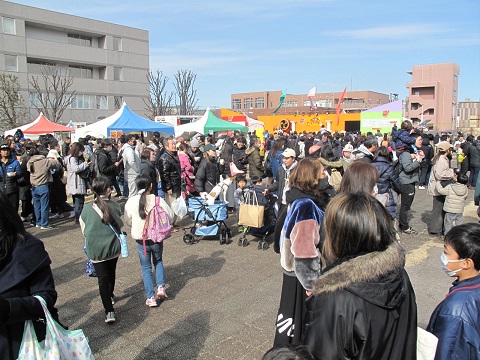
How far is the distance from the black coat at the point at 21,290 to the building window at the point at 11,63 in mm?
48988

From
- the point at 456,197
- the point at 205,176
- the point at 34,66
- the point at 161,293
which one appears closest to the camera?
the point at 161,293

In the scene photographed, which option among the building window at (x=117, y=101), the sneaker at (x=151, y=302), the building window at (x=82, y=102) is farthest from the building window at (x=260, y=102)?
the sneaker at (x=151, y=302)

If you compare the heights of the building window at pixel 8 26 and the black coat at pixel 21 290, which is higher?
the building window at pixel 8 26

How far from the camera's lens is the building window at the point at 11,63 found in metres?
43.0

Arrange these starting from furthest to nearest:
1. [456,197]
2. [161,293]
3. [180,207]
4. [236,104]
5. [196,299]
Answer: [236,104], [456,197], [180,207], [196,299], [161,293]

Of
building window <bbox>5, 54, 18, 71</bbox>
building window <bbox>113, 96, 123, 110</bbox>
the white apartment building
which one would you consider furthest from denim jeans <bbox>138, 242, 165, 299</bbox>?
building window <bbox>113, 96, 123, 110</bbox>

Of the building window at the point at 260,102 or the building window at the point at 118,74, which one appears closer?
the building window at the point at 118,74

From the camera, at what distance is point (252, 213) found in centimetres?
727

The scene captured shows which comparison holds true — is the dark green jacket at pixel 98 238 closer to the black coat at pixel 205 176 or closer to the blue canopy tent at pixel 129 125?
the black coat at pixel 205 176

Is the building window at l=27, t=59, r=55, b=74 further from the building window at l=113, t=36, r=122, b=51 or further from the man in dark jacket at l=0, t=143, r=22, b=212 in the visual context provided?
the man in dark jacket at l=0, t=143, r=22, b=212

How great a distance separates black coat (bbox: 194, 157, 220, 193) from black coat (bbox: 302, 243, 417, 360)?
732cm

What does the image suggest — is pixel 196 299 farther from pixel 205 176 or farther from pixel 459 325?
pixel 205 176

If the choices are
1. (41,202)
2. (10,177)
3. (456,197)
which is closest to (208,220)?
(41,202)

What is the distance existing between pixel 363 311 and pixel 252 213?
5675 mm
